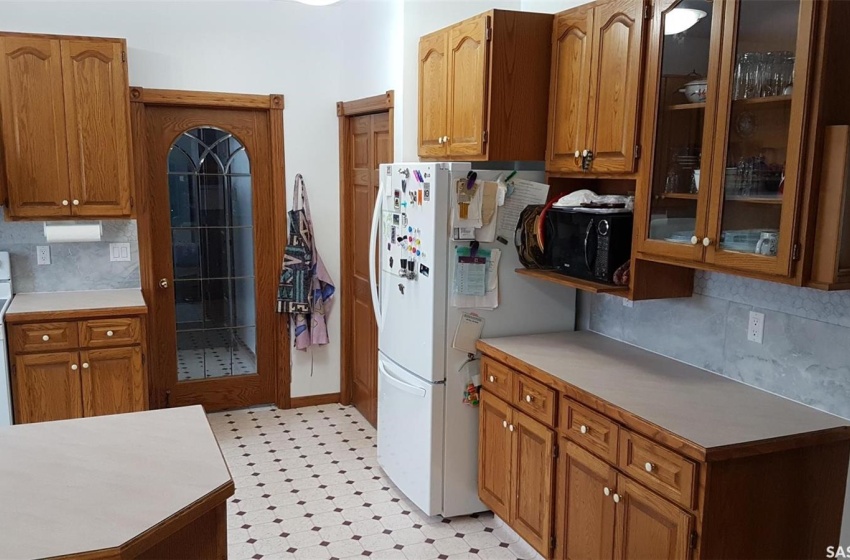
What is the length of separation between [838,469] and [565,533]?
0.99 metres

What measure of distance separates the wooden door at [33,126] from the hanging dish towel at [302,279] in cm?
141

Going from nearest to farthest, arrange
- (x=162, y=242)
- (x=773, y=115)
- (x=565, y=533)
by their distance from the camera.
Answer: (x=773, y=115) < (x=565, y=533) < (x=162, y=242)

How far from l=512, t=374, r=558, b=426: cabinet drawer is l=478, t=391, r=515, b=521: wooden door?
12cm

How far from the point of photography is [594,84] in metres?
2.81

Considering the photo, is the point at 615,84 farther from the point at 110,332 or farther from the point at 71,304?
the point at 71,304

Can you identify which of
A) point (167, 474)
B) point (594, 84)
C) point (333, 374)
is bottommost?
point (333, 374)

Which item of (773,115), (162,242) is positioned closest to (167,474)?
(773,115)

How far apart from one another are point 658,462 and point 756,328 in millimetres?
679

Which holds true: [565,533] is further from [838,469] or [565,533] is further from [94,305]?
[94,305]

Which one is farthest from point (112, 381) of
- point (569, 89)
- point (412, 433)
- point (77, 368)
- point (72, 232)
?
point (569, 89)

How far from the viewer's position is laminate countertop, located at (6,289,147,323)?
12.0 feet

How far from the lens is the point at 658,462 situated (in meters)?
2.18

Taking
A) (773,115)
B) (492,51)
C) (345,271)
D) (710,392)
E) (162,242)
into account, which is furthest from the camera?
(345,271)

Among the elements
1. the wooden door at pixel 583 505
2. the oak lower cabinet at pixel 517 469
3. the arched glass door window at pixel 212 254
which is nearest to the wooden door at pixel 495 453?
the oak lower cabinet at pixel 517 469
